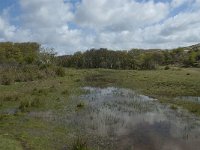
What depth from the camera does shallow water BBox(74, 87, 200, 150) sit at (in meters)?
16.4

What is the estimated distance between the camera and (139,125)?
2025 cm

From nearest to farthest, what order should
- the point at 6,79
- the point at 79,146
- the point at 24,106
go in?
the point at 79,146 → the point at 24,106 → the point at 6,79

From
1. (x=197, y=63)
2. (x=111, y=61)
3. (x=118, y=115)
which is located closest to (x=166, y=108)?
(x=118, y=115)

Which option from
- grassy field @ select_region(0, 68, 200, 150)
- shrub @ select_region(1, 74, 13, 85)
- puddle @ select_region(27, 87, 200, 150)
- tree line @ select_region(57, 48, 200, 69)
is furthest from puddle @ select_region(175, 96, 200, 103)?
tree line @ select_region(57, 48, 200, 69)

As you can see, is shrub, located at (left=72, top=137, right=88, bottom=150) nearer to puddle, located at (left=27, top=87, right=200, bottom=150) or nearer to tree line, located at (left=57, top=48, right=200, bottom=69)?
puddle, located at (left=27, top=87, right=200, bottom=150)

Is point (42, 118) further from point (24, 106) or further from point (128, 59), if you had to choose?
point (128, 59)

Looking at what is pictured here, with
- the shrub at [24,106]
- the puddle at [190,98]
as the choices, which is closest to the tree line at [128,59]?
the puddle at [190,98]

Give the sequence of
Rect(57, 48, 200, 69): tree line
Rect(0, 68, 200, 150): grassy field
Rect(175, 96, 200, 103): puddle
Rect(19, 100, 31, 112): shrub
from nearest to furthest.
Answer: Rect(0, 68, 200, 150): grassy field, Rect(19, 100, 31, 112): shrub, Rect(175, 96, 200, 103): puddle, Rect(57, 48, 200, 69): tree line

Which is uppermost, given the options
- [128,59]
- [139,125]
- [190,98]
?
[128,59]

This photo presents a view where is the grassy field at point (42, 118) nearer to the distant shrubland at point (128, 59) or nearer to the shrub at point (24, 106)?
the shrub at point (24, 106)

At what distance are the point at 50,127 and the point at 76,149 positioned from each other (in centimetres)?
503

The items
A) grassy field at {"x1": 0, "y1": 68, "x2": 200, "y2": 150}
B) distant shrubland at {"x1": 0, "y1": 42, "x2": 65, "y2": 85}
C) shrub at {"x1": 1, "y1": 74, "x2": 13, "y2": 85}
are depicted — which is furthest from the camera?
distant shrubland at {"x1": 0, "y1": 42, "x2": 65, "y2": 85}

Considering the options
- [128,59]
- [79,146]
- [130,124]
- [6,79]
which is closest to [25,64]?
[6,79]

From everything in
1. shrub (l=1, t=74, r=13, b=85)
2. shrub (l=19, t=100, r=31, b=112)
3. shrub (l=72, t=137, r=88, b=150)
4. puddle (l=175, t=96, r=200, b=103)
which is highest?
shrub (l=1, t=74, r=13, b=85)
